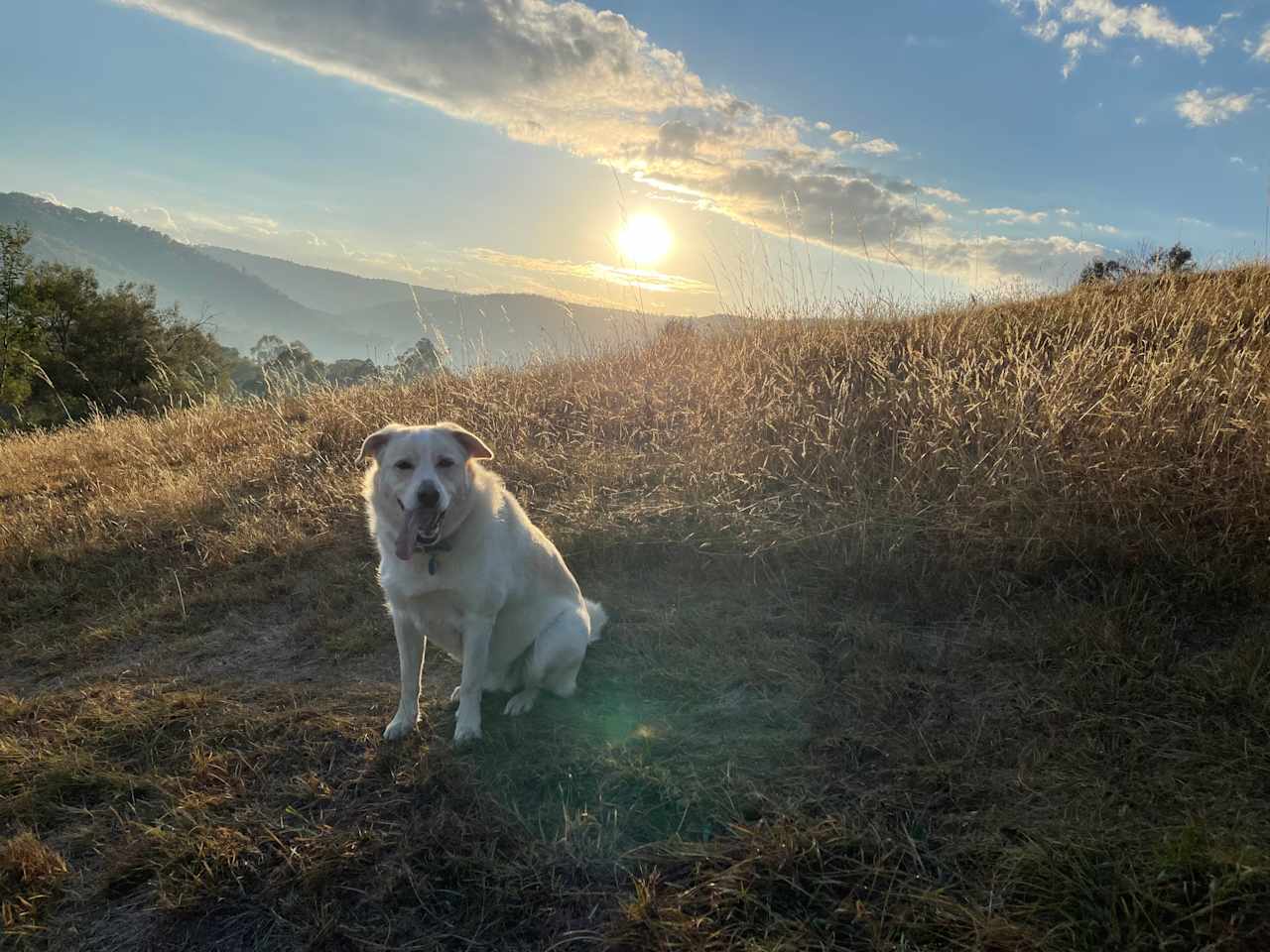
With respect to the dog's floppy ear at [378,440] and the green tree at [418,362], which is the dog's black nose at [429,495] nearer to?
the dog's floppy ear at [378,440]

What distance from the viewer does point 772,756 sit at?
118 inches

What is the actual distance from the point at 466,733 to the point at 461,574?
2.36ft

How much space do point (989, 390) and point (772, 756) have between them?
3.68 meters

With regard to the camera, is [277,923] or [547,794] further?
[547,794]

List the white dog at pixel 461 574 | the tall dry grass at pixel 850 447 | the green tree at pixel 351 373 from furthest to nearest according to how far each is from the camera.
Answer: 1. the green tree at pixel 351 373
2. the tall dry grass at pixel 850 447
3. the white dog at pixel 461 574

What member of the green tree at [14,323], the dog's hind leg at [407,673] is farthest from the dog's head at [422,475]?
the green tree at [14,323]

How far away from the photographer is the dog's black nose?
2895 millimetres

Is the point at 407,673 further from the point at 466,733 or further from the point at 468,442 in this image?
the point at 468,442

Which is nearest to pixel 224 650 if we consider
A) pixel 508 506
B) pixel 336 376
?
pixel 508 506

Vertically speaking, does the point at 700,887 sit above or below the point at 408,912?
above

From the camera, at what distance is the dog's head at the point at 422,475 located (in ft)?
9.59

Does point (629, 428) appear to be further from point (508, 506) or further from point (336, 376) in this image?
point (336, 376)

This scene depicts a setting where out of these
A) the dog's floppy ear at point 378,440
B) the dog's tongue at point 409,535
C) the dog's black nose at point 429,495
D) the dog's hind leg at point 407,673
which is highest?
the dog's floppy ear at point 378,440

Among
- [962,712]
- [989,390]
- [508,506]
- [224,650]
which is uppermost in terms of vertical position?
[989,390]
